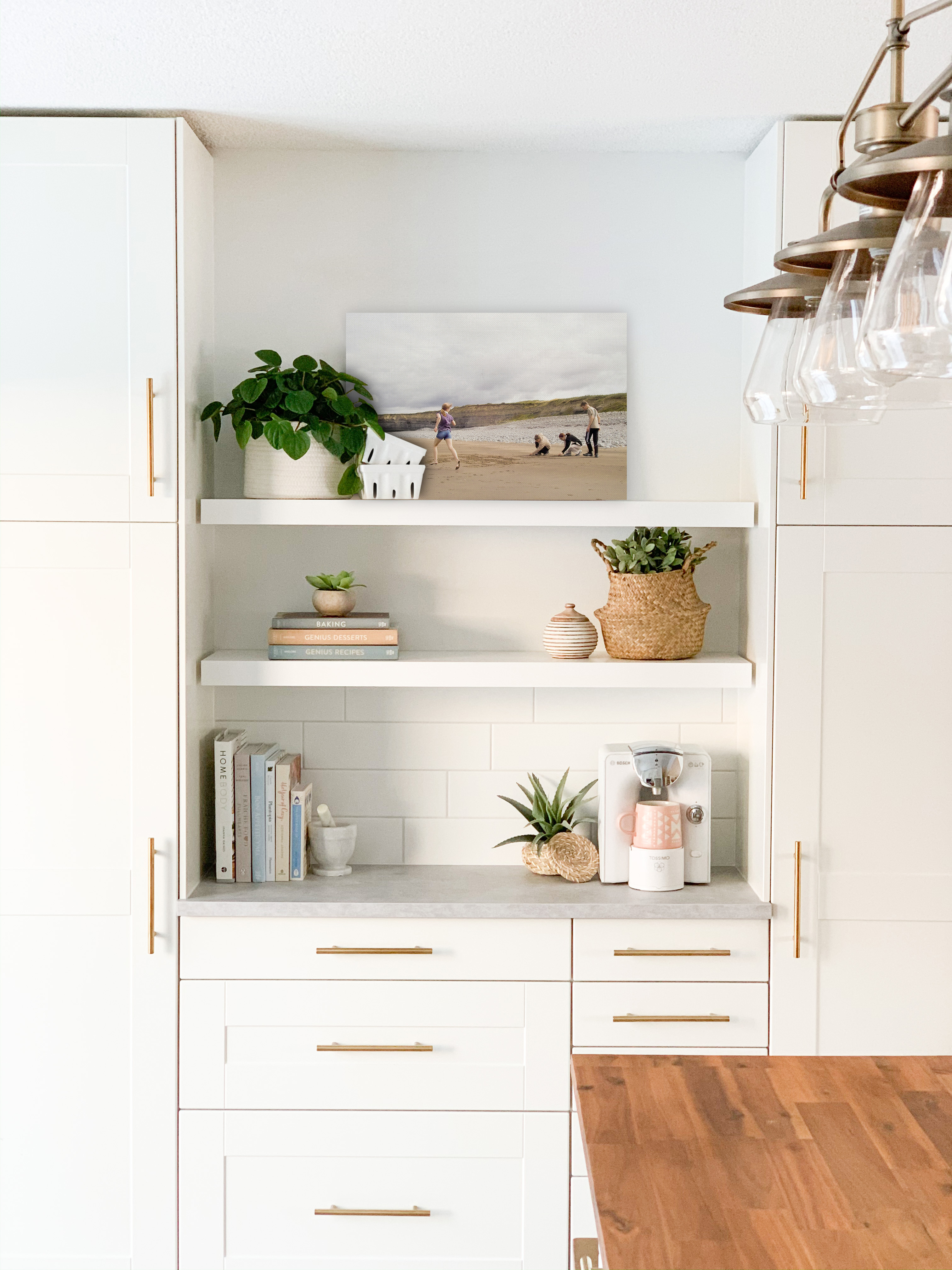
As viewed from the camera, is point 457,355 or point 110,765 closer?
point 110,765

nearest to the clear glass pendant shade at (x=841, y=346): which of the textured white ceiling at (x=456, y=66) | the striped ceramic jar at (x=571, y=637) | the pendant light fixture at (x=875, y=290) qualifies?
the pendant light fixture at (x=875, y=290)

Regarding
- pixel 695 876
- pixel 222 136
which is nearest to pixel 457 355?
pixel 222 136

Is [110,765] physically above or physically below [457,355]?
below

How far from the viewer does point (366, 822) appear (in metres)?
2.77

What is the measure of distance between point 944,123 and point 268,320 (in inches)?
60.4

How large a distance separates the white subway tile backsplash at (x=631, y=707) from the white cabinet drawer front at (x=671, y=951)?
53cm

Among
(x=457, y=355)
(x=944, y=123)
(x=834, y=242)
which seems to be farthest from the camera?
(x=457, y=355)

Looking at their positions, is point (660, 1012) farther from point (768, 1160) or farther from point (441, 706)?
point (768, 1160)

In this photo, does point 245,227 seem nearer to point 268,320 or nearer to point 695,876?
point 268,320

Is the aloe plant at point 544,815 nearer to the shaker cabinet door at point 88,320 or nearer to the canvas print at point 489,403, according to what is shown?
the canvas print at point 489,403

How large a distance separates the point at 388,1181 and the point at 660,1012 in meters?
0.69

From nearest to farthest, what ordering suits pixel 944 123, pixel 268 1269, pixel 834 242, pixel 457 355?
pixel 834 242 < pixel 944 123 < pixel 268 1269 < pixel 457 355

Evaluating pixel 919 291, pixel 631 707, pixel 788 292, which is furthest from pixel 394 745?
pixel 919 291

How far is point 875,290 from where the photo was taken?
95cm
